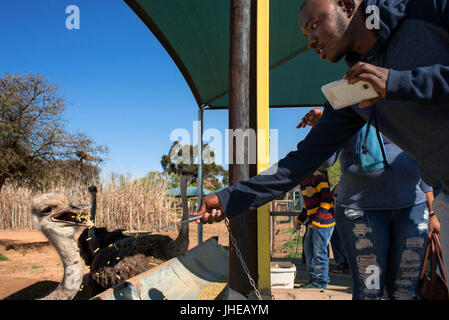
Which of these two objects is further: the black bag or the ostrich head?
the ostrich head

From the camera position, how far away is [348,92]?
1.13m

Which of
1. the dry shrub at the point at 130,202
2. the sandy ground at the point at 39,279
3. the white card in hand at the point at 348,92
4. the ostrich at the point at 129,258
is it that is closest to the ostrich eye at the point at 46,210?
the ostrich at the point at 129,258

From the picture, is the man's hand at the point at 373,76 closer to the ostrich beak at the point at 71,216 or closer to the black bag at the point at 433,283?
the black bag at the point at 433,283

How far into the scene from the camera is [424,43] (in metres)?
1.14

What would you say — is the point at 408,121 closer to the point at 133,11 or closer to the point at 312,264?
the point at 312,264

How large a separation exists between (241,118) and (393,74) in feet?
4.99

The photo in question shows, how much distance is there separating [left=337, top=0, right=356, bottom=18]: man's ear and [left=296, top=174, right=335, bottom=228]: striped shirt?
9.92 feet

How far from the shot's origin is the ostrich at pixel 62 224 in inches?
132

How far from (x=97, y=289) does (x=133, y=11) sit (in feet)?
11.5

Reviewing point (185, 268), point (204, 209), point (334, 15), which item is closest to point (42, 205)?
point (185, 268)

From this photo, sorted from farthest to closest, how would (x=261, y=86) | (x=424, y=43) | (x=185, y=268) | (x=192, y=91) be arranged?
1. (x=192, y=91)
2. (x=185, y=268)
3. (x=261, y=86)
4. (x=424, y=43)

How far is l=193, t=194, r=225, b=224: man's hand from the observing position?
1677 millimetres

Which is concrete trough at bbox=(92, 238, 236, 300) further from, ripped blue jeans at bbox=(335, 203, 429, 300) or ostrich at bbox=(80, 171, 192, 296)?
ripped blue jeans at bbox=(335, 203, 429, 300)

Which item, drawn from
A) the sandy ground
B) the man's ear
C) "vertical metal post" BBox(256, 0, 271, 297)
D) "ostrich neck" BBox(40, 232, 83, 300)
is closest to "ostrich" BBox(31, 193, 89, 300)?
"ostrich neck" BBox(40, 232, 83, 300)
